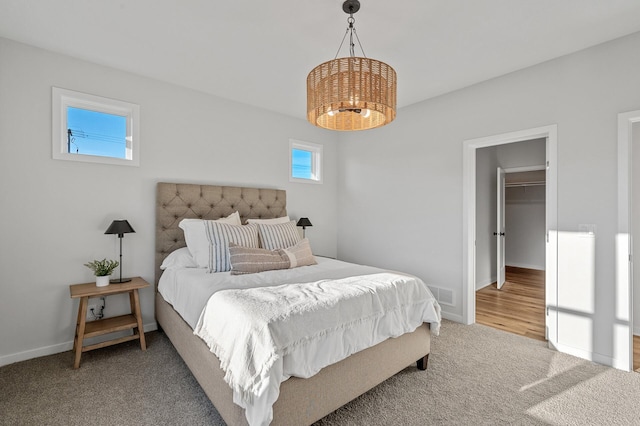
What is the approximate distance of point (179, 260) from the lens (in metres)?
2.79

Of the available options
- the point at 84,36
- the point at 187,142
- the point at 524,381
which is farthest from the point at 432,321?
the point at 84,36

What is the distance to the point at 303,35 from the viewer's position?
234cm

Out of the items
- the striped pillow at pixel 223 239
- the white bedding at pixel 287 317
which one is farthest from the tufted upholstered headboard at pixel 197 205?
the white bedding at pixel 287 317

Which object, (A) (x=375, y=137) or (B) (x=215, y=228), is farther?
(A) (x=375, y=137)

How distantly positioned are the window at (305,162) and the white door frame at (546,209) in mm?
2130

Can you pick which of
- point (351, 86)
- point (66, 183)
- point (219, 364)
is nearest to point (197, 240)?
point (66, 183)

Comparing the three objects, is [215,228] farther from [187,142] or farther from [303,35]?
[303,35]

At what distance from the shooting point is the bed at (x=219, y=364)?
1.52 metres

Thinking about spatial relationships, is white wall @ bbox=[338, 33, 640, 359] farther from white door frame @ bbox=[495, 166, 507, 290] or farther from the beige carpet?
white door frame @ bbox=[495, 166, 507, 290]

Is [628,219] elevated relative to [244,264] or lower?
elevated

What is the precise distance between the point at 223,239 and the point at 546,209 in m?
3.08

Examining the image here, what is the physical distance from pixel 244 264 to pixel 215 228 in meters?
0.52

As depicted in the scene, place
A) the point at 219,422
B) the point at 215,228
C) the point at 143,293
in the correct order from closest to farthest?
the point at 219,422
the point at 215,228
the point at 143,293

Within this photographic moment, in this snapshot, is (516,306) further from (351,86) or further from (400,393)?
(351,86)
